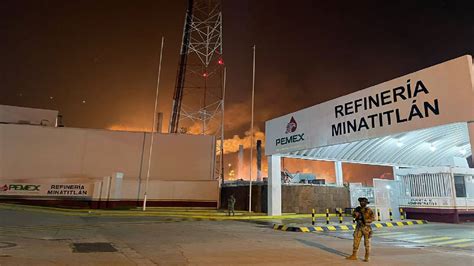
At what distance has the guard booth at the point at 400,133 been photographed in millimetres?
11938

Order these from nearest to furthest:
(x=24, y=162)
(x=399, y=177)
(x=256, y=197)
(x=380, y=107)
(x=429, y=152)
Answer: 1. (x=380, y=107)
2. (x=399, y=177)
3. (x=429, y=152)
4. (x=256, y=197)
5. (x=24, y=162)

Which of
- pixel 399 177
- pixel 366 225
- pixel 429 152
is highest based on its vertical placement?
pixel 429 152

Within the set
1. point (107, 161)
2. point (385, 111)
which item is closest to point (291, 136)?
point (385, 111)

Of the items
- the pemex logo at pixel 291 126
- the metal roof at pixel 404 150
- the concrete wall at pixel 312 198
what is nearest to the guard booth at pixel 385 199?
the metal roof at pixel 404 150

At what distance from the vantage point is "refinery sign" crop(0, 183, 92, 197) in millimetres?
28016

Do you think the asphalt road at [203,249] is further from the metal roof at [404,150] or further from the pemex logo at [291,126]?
the pemex logo at [291,126]

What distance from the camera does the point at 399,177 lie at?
2042cm

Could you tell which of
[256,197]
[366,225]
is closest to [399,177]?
[256,197]

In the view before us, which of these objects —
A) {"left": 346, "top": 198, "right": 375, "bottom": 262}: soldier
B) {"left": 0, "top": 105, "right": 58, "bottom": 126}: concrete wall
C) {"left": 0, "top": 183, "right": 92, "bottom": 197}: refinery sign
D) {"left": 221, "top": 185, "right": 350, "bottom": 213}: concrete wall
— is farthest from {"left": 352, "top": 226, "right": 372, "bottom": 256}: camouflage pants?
{"left": 0, "top": 105, "right": 58, "bottom": 126}: concrete wall

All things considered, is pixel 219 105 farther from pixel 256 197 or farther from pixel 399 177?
pixel 399 177

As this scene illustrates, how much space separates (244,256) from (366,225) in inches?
123

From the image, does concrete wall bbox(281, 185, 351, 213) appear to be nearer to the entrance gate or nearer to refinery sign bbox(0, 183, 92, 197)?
the entrance gate

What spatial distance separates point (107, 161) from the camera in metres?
31.5

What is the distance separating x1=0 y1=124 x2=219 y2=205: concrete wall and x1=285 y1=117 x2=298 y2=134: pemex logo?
13.2 meters
